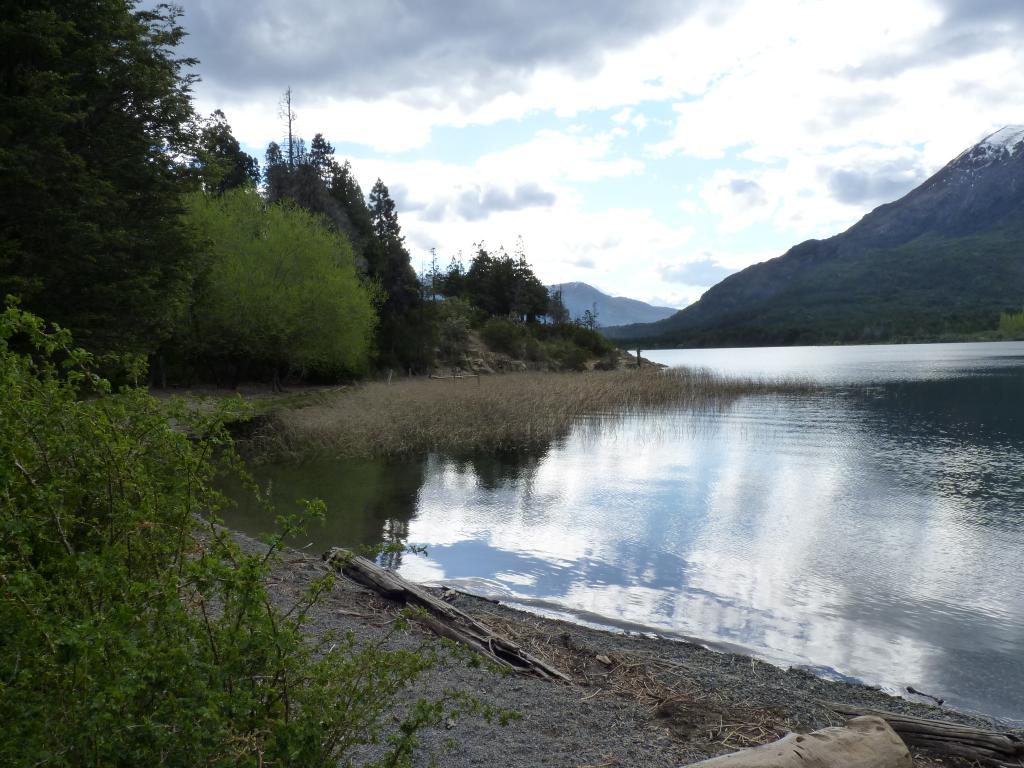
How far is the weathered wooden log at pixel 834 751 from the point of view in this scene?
4.20 meters

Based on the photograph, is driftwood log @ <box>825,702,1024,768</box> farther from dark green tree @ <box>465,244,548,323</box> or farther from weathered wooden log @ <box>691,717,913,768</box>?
dark green tree @ <box>465,244,548,323</box>

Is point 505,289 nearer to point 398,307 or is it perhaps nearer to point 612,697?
point 398,307

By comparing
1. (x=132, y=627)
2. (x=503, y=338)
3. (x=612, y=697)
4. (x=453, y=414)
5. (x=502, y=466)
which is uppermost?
(x=503, y=338)

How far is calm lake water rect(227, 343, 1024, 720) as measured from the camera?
30.7ft

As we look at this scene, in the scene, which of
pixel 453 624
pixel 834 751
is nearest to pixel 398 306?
pixel 453 624

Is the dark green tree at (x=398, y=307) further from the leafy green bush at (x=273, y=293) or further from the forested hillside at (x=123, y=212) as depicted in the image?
the forested hillside at (x=123, y=212)

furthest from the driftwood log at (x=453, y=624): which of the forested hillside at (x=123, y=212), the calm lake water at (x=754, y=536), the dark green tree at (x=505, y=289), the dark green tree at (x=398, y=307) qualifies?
the dark green tree at (x=505, y=289)

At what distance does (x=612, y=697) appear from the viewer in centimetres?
647

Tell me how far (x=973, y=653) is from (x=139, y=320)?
2169cm

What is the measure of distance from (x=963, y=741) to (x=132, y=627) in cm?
595

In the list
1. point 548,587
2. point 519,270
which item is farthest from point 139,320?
point 519,270

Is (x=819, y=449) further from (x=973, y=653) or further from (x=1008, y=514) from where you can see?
(x=973, y=653)

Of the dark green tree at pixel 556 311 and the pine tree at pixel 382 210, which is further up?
the pine tree at pixel 382 210

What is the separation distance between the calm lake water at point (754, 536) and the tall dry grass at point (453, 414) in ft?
4.62
